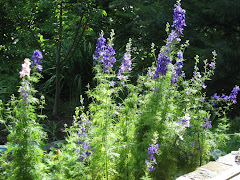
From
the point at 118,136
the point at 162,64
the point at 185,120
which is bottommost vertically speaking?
the point at 118,136

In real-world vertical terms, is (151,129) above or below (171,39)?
below

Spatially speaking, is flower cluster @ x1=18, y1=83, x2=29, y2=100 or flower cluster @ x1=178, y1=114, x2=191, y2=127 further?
flower cluster @ x1=178, y1=114, x2=191, y2=127

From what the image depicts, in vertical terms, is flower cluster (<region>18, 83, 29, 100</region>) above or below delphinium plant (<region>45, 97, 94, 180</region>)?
above

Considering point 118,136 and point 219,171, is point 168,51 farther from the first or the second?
point 219,171

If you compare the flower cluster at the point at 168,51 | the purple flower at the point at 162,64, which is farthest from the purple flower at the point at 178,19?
the purple flower at the point at 162,64

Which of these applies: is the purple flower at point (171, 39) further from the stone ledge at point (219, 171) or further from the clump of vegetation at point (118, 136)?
the stone ledge at point (219, 171)

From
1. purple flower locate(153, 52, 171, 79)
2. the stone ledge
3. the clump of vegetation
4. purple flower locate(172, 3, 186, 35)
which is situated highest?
purple flower locate(172, 3, 186, 35)

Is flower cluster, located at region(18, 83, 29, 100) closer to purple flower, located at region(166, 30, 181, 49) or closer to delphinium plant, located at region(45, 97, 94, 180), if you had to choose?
delphinium plant, located at region(45, 97, 94, 180)

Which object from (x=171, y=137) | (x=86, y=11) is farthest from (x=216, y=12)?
(x=171, y=137)

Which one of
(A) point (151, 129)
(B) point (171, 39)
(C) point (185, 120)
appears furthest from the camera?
(B) point (171, 39)

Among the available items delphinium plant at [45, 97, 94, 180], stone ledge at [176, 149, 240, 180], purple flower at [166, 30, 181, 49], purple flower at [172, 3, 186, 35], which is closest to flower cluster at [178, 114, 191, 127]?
stone ledge at [176, 149, 240, 180]

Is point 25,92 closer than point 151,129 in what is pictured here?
Yes

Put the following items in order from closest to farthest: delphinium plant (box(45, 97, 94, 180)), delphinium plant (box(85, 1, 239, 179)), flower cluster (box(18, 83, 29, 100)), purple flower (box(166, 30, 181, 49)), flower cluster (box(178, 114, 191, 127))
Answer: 1. flower cluster (box(18, 83, 29, 100))
2. delphinium plant (box(45, 97, 94, 180))
3. delphinium plant (box(85, 1, 239, 179))
4. flower cluster (box(178, 114, 191, 127))
5. purple flower (box(166, 30, 181, 49))

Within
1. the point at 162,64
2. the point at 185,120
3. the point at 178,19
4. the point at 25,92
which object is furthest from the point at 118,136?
the point at 178,19
